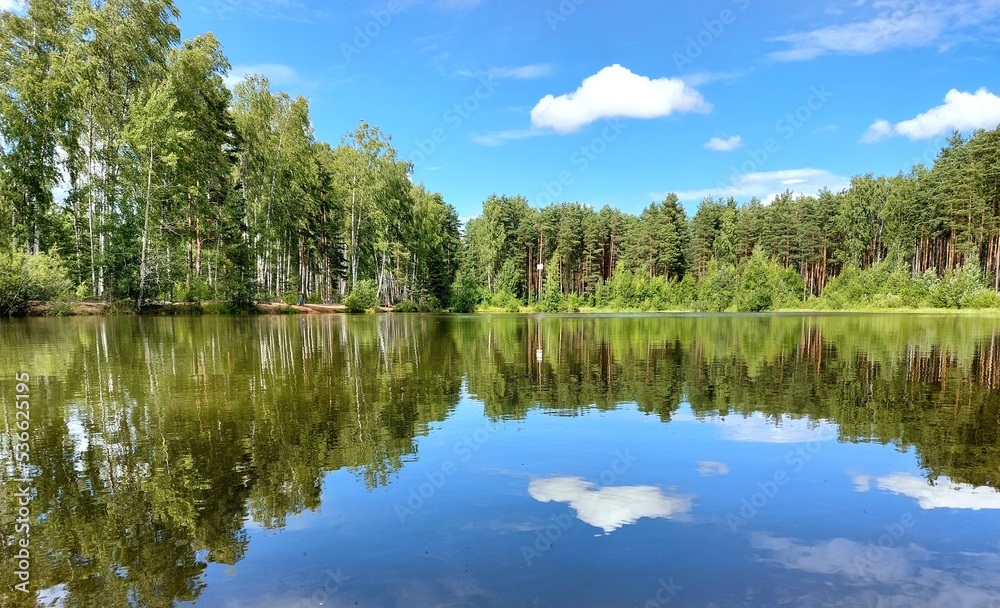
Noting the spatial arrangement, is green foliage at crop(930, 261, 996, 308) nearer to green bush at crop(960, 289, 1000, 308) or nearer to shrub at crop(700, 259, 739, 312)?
green bush at crop(960, 289, 1000, 308)

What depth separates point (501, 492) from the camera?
6668 millimetres

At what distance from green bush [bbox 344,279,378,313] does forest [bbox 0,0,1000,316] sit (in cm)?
29

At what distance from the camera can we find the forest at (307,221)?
41031 mm

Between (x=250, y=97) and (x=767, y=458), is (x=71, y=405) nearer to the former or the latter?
(x=767, y=458)

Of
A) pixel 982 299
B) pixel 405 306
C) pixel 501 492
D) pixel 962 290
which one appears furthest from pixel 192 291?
pixel 962 290

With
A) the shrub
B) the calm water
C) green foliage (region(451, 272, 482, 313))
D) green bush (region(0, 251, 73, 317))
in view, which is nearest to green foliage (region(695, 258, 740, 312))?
the shrub

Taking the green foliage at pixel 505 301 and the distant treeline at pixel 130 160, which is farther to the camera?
the green foliage at pixel 505 301

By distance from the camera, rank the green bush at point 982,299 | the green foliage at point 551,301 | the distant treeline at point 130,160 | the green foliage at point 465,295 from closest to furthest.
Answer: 1. the distant treeline at point 130,160
2. the green bush at point 982,299
3. the green foliage at point 465,295
4. the green foliage at point 551,301

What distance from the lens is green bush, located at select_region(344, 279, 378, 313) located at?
204 feet

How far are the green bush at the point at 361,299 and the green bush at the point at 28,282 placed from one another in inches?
1068

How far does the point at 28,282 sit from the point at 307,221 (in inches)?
1197

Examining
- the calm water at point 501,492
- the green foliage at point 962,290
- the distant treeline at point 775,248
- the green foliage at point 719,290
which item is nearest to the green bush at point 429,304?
the distant treeline at point 775,248

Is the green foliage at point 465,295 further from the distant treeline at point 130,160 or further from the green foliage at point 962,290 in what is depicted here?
the green foliage at point 962,290

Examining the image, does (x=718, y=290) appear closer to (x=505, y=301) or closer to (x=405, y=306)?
(x=505, y=301)
